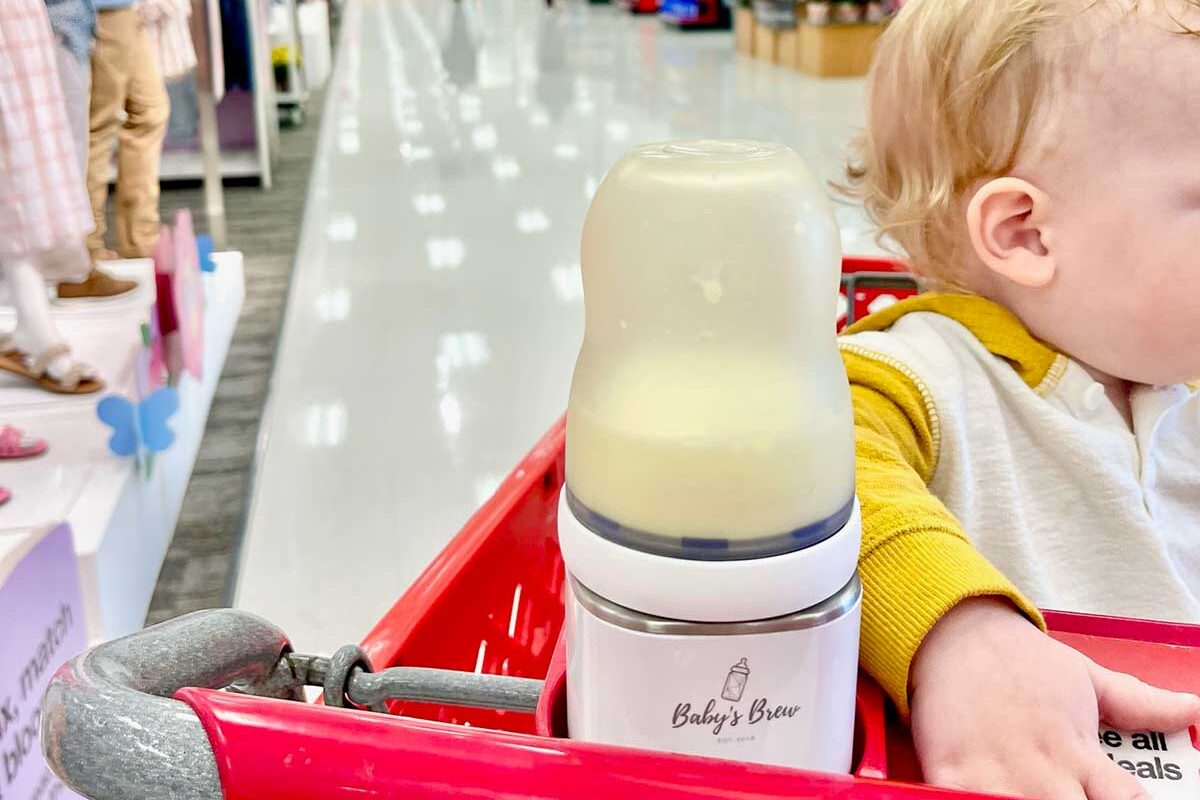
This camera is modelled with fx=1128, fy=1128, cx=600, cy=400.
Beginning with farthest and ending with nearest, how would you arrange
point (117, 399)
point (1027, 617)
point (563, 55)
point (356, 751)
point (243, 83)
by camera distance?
point (563, 55), point (243, 83), point (117, 399), point (1027, 617), point (356, 751)

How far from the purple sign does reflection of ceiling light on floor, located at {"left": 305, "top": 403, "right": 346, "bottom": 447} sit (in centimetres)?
137

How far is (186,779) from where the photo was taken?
396mm

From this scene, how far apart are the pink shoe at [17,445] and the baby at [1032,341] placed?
1.32 m

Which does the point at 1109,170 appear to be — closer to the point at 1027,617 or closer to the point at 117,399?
the point at 1027,617

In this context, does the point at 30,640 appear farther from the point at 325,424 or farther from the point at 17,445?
the point at 325,424

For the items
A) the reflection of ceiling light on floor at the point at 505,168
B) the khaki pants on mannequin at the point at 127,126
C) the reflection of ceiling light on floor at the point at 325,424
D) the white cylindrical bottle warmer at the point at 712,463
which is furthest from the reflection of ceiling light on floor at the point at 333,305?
the white cylindrical bottle warmer at the point at 712,463

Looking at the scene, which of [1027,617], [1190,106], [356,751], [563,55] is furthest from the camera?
[563,55]

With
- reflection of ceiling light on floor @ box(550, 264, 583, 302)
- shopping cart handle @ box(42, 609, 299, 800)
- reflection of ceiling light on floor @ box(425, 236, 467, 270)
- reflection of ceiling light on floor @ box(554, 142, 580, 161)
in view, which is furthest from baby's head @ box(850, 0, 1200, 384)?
reflection of ceiling light on floor @ box(554, 142, 580, 161)

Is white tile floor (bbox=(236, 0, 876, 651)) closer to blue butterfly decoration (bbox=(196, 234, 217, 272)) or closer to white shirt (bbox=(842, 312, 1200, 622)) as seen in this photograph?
blue butterfly decoration (bbox=(196, 234, 217, 272))

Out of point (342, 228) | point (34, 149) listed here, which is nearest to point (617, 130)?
point (342, 228)

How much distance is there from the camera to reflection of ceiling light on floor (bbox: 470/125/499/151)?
18.0ft

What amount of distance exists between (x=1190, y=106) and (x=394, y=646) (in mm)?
619

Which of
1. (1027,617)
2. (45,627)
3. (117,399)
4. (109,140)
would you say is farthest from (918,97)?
(109,140)

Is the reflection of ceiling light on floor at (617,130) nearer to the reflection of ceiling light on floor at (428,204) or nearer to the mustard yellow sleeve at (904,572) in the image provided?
the reflection of ceiling light on floor at (428,204)
